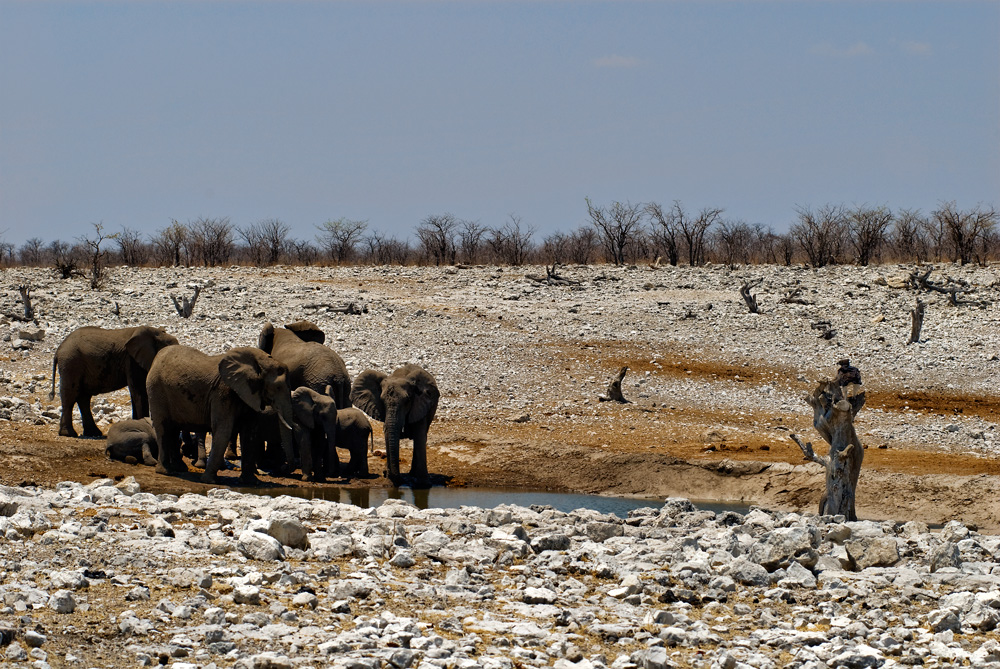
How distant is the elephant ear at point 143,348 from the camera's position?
64.4 feet

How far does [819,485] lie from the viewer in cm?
1802

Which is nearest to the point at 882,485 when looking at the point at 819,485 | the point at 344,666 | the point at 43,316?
the point at 819,485

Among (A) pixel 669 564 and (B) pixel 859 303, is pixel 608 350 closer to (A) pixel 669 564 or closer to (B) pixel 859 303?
(B) pixel 859 303

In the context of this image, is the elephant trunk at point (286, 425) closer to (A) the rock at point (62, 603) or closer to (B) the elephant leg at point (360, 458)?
(B) the elephant leg at point (360, 458)

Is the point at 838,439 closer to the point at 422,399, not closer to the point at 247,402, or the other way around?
the point at 422,399

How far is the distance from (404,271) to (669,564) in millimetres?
35992

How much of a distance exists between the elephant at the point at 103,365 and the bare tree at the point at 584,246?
3885 centimetres

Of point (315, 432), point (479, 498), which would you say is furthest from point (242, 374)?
point (479, 498)

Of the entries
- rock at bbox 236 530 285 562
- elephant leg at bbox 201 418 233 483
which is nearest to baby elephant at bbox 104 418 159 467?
elephant leg at bbox 201 418 233 483

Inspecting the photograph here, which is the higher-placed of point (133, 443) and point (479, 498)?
point (133, 443)

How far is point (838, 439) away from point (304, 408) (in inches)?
297

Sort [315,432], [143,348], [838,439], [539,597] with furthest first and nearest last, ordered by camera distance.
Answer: [143,348] < [315,432] < [838,439] < [539,597]

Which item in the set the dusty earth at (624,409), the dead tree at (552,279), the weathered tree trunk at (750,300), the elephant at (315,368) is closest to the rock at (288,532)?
the dusty earth at (624,409)

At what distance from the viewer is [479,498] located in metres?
17.8
